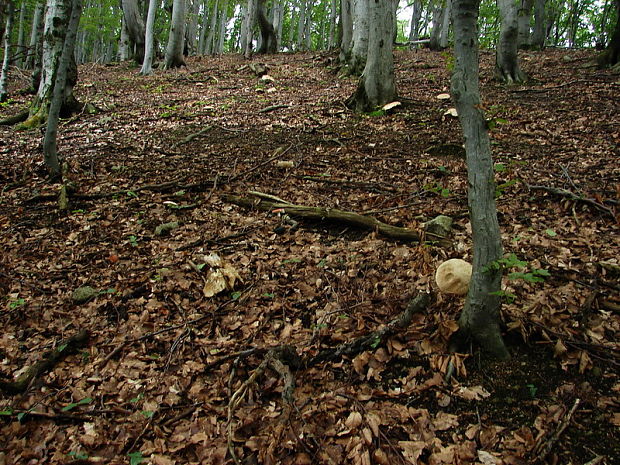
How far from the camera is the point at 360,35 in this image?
1165 centimetres

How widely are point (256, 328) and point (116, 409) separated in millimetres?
1232

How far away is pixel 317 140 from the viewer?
7562mm

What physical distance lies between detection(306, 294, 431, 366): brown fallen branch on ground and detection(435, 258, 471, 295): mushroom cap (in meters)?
0.36

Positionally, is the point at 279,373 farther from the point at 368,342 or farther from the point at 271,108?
the point at 271,108

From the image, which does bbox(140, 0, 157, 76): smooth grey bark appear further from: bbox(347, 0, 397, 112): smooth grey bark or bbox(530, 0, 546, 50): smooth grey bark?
bbox(530, 0, 546, 50): smooth grey bark

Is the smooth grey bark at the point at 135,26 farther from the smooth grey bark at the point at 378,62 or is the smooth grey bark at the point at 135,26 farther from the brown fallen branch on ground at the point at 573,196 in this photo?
the brown fallen branch on ground at the point at 573,196

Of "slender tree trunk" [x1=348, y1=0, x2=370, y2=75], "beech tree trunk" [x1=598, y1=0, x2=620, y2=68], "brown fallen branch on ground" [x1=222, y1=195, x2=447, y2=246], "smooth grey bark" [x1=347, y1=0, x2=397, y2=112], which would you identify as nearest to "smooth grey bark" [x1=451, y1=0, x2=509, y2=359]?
"brown fallen branch on ground" [x1=222, y1=195, x2=447, y2=246]

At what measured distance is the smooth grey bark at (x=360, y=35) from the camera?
36.0ft

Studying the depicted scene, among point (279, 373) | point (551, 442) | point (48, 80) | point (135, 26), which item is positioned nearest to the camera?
point (551, 442)

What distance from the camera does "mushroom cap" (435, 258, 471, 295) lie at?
3111 mm

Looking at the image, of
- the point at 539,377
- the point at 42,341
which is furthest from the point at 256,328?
the point at 539,377

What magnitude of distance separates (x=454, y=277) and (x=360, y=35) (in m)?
10.7

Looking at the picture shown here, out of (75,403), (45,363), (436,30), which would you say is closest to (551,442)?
(75,403)

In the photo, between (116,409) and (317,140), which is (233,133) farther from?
(116,409)
